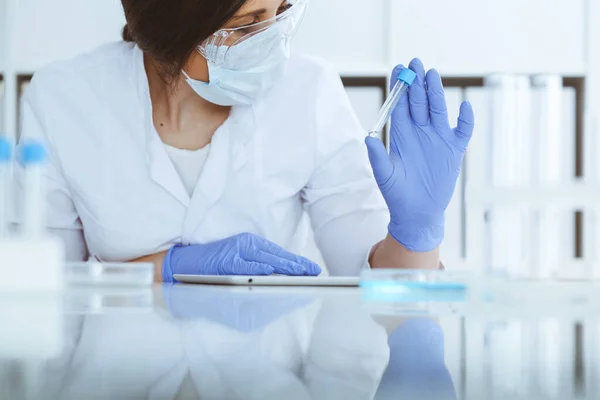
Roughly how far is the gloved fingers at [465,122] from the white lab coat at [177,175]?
315 millimetres

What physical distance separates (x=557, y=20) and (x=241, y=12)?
2.34m

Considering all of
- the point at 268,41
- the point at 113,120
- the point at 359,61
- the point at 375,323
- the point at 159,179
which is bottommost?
the point at 375,323

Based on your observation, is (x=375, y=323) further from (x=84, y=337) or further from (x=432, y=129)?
(x=432, y=129)

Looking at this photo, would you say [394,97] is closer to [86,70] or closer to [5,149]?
[86,70]

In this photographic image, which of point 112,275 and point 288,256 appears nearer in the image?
point 112,275

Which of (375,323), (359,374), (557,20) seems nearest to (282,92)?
(375,323)

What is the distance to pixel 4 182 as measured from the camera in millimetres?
856

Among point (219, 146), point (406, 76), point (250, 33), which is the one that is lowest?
point (219, 146)

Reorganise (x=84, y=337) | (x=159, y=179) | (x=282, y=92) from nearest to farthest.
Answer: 1. (x=84, y=337)
2. (x=159, y=179)
3. (x=282, y=92)

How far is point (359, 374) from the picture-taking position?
0.34 metres

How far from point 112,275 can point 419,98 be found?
2.72ft

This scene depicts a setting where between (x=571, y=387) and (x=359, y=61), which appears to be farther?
(x=359, y=61)

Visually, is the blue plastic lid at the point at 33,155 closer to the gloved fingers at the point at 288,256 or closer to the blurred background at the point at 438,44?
the gloved fingers at the point at 288,256

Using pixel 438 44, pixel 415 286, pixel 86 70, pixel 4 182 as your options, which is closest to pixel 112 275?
pixel 4 182
